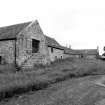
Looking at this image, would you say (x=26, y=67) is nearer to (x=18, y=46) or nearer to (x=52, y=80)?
(x=18, y=46)

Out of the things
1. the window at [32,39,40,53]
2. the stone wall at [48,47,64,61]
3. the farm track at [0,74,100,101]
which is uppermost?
the window at [32,39,40,53]

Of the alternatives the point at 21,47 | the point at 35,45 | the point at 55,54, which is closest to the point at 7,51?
the point at 21,47

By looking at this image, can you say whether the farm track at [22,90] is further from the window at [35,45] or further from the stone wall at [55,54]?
the stone wall at [55,54]

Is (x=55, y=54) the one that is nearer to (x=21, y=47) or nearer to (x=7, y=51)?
(x=21, y=47)

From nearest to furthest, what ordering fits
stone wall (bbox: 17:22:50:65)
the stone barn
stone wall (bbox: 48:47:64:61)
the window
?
the stone barn → stone wall (bbox: 17:22:50:65) → the window → stone wall (bbox: 48:47:64:61)

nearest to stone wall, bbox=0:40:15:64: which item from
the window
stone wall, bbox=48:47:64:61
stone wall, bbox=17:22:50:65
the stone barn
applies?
the stone barn

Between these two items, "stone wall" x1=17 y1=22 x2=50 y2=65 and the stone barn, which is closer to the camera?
the stone barn

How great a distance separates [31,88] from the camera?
771cm

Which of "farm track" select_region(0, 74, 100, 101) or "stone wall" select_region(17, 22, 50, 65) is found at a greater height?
"stone wall" select_region(17, 22, 50, 65)

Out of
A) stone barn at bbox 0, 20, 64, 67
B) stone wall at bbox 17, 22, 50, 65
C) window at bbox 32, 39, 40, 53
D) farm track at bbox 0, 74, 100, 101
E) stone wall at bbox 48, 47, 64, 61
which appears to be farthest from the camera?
stone wall at bbox 48, 47, 64, 61

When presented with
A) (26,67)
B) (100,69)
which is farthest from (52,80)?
(100,69)

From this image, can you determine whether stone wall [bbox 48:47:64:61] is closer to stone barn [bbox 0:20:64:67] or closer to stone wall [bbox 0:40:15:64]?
stone barn [bbox 0:20:64:67]

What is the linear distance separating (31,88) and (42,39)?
38.8ft

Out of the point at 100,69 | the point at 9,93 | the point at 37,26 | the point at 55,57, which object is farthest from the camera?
the point at 55,57
